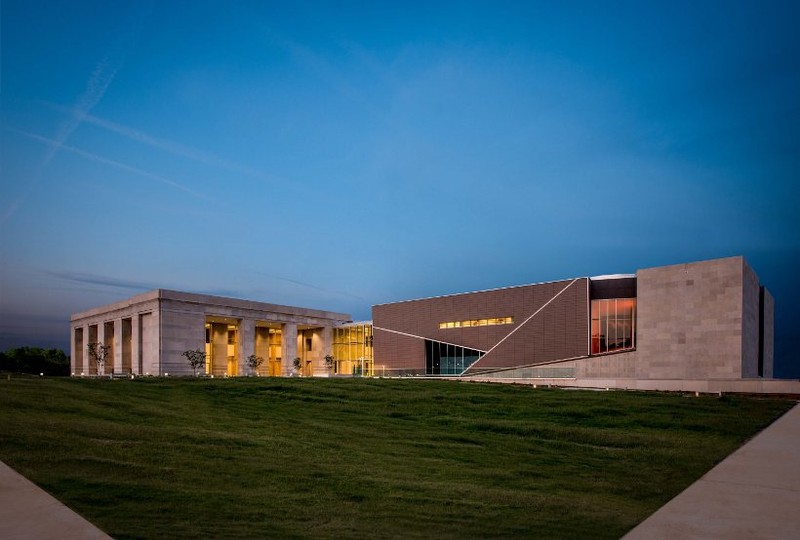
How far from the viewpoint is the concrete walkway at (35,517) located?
560 centimetres

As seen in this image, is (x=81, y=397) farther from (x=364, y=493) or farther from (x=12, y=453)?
(x=364, y=493)

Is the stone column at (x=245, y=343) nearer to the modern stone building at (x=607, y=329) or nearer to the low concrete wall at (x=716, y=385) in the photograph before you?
the modern stone building at (x=607, y=329)

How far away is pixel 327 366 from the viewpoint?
83688 mm

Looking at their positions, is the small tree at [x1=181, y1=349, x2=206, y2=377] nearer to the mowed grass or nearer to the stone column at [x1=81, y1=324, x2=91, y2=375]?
the stone column at [x1=81, y1=324, x2=91, y2=375]

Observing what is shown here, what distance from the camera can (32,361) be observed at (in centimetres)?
9694

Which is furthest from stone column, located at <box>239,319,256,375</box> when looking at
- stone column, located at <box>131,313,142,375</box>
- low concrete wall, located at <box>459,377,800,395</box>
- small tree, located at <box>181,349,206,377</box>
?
low concrete wall, located at <box>459,377,800,395</box>

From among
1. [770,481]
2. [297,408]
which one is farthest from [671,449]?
[297,408]

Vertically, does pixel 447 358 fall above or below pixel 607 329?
below

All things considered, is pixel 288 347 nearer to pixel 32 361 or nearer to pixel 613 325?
pixel 613 325

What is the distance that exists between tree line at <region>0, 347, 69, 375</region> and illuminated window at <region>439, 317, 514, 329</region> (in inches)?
2832

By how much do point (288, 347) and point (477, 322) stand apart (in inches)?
1130

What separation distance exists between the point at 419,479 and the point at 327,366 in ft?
246

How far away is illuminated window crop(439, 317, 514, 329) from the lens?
199ft

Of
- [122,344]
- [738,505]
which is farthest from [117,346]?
[738,505]
